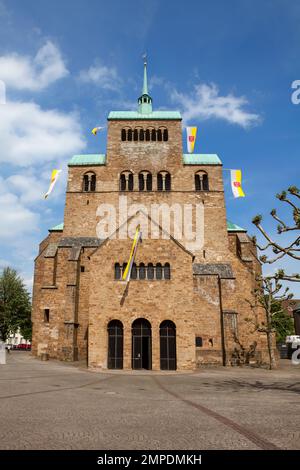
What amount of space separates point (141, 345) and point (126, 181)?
1835 cm

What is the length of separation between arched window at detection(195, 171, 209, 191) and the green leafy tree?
1276 inches

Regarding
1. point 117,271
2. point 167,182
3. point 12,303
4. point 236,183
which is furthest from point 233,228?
point 12,303

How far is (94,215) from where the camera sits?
3681cm

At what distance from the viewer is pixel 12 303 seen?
53.2m

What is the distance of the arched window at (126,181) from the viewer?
38250 mm

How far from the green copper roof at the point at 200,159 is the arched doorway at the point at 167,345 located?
64.0 ft

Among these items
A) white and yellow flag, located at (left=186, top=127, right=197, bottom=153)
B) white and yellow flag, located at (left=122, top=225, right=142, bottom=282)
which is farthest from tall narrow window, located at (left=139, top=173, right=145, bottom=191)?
white and yellow flag, located at (left=122, top=225, right=142, bottom=282)

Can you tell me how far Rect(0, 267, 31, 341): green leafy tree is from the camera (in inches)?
2090

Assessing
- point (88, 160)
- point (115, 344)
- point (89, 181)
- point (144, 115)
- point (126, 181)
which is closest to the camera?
point (115, 344)

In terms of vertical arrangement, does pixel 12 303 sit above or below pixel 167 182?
below

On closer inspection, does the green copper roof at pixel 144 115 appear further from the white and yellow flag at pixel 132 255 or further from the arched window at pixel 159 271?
the arched window at pixel 159 271

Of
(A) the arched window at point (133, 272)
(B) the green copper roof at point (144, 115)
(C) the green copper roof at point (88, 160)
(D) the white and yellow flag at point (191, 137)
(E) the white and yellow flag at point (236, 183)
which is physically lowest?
(A) the arched window at point (133, 272)

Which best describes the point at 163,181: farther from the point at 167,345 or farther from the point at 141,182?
the point at 167,345

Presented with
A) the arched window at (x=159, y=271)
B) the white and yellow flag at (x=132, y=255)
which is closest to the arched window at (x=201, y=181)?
the white and yellow flag at (x=132, y=255)
